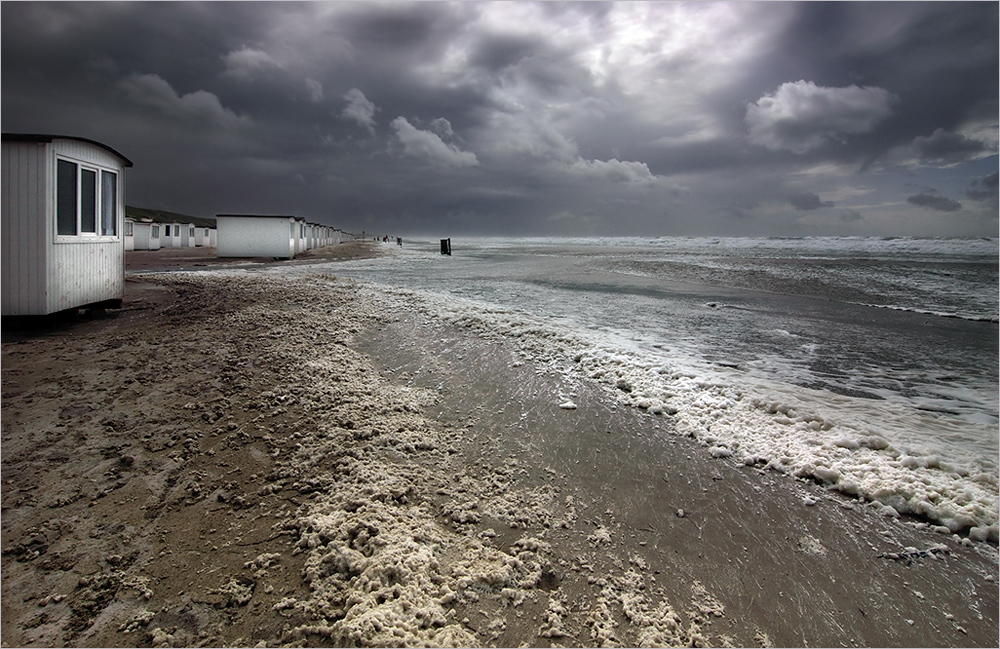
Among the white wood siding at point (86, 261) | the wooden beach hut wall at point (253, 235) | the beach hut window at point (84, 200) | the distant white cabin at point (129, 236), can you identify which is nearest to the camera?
the white wood siding at point (86, 261)

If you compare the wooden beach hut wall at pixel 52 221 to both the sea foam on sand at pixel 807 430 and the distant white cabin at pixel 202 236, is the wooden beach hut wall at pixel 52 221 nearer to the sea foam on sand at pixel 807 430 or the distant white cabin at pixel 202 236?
the sea foam on sand at pixel 807 430

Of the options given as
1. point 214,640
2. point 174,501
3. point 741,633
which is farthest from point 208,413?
point 741,633

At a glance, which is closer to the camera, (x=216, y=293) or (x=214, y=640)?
(x=214, y=640)

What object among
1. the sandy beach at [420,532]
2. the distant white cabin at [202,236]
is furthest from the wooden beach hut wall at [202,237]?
the sandy beach at [420,532]

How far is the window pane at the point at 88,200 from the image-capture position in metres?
10.2

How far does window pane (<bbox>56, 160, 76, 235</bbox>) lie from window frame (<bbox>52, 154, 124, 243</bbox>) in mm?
24

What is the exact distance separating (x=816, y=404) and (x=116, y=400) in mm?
7938

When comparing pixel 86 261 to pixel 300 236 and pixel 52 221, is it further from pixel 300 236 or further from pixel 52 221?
pixel 300 236

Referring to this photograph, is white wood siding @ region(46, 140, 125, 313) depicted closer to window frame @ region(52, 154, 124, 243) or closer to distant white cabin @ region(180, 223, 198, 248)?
window frame @ region(52, 154, 124, 243)

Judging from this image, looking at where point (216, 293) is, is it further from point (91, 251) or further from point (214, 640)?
point (214, 640)

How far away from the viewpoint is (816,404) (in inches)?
231

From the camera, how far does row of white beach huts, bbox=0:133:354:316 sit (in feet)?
29.8

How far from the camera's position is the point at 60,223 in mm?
9734

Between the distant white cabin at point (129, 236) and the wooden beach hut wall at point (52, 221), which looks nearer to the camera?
the wooden beach hut wall at point (52, 221)
